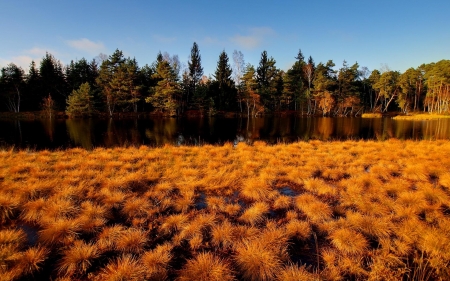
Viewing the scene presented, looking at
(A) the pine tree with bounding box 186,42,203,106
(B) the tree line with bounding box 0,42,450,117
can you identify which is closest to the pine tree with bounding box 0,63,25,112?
(B) the tree line with bounding box 0,42,450,117

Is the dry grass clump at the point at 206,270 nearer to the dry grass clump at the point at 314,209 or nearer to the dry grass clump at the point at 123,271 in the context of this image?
the dry grass clump at the point at 123,271

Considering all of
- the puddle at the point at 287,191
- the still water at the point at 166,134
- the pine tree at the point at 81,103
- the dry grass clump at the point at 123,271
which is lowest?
the puddle at the point at 287,191

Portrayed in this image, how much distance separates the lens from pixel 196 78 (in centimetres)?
6031

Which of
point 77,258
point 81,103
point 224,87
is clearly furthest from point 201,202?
point 224,87

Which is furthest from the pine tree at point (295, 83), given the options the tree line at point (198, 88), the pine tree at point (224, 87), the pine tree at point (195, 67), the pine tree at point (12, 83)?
the pine tree at point (12, 83)

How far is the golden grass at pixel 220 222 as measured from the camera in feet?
11.3

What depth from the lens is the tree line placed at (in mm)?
44469

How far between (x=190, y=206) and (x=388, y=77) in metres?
67.4

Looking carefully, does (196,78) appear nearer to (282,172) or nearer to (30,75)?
(30,75)

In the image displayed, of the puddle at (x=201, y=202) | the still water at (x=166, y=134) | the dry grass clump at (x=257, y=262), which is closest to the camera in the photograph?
the dry grass clump at (x=257, y=262)

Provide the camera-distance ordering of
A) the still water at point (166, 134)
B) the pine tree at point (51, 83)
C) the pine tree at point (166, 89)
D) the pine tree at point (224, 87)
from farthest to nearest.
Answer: the pine tree at point (224, 87)
the pine tree at point (51, 83)
the pine tree at point (166, 89)
the still water at point (166, 134)

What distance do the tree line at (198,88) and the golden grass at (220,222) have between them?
37987 mm

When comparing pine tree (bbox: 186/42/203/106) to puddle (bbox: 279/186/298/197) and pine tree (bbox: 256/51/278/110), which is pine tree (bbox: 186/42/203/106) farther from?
puddle (bbox: 279/186/298/197)

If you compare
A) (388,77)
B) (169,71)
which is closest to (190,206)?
(169,71)
